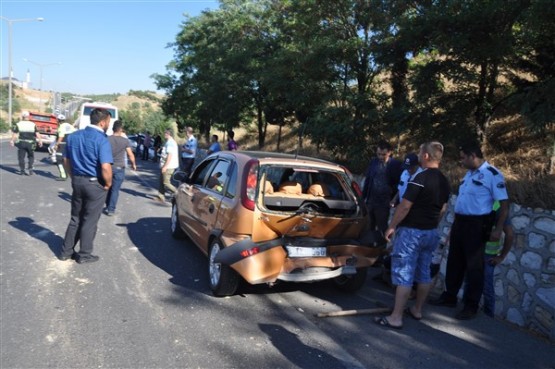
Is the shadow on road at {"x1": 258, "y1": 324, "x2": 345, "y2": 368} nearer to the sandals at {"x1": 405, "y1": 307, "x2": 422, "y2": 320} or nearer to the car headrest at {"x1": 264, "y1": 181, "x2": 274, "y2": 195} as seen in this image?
the sandals at {"x1": 405, "y1": 307, "x2": 422, "y2": 320}

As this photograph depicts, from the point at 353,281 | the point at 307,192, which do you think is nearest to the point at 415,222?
the point at 353,281

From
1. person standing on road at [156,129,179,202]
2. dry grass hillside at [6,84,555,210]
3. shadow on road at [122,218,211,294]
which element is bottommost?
shadow on road at [122,218,211,294]

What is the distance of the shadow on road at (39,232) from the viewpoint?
6.16m

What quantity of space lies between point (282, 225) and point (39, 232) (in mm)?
4517

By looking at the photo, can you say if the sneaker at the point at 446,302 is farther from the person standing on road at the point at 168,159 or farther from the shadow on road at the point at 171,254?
the person standing on road at the point at 168,159

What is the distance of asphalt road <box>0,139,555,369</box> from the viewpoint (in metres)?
3.40

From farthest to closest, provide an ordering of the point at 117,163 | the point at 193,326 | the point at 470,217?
the point at 117,163
the point at 470,217
the point at 193,326

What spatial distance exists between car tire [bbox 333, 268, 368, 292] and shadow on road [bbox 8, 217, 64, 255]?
384 centimetres

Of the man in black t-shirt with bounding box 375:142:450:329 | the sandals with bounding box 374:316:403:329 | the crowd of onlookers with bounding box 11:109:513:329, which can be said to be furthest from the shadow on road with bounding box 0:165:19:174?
the man in black t-shirt with bounding box 375:142:450:329

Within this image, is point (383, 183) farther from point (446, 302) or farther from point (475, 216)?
point (446, 302)

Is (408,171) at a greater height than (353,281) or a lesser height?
greater

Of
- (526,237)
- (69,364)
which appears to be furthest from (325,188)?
(69,364)

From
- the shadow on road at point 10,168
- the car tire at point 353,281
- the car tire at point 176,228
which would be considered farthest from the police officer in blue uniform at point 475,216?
the shadow on road at point 10,168

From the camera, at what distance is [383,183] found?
6137 millimetres
